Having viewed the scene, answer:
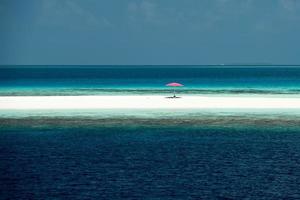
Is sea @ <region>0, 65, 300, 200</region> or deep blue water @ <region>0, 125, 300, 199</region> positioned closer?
deep blue water @ <region>0, 125, 300, 199</region>

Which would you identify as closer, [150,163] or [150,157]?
[150,163]

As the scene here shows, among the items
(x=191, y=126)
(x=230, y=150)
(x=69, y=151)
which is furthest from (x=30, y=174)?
(x=191, y=126)

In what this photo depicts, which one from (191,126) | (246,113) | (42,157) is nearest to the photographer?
(42,157)

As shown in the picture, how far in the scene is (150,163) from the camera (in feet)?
67.5

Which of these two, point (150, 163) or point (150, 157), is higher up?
point (150, 157)

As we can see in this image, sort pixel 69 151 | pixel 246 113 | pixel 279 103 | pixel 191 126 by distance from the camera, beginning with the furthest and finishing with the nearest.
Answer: pixel 279 103 < pixel 246 113 < pixel 191 126 < pixel 69 151

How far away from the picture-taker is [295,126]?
102 ft

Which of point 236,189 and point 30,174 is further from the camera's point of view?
point 30,174

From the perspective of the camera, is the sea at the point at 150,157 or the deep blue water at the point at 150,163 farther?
the sea at the point at 150,157

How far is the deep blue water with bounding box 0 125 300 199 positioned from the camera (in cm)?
1667

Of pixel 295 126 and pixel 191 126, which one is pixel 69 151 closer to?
pixel 191 126

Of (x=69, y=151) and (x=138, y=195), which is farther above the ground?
(x=69, y=151)

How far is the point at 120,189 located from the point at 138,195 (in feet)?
2.83

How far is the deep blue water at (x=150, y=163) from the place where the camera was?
16.7m
